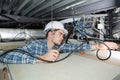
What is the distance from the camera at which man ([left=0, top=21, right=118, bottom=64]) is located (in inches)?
48.7

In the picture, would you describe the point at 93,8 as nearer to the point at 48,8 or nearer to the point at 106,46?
the point at 48,8

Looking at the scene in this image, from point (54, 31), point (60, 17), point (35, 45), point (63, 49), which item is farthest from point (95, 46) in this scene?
point (60, 17)

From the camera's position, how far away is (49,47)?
1.44 m

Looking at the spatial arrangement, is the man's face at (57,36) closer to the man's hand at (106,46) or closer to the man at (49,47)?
the man at (49,47)

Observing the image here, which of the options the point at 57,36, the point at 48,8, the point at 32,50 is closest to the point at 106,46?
the point at 57,36

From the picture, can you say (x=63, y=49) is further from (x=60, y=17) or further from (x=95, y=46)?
(x=60, y=17)

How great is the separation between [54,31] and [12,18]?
5.13ft

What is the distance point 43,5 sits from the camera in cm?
211

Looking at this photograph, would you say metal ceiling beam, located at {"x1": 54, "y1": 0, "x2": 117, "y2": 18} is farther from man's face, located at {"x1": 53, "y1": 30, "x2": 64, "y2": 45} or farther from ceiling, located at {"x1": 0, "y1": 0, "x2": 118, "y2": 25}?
man's face, located at {"x1": 53, "y1": 30, "x2": 64, "y2": 45}

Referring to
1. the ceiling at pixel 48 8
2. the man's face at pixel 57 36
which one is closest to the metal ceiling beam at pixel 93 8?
the ceiling at pixel 48 8

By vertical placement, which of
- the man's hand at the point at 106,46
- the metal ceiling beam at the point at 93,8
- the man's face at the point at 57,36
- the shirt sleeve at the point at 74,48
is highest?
the metal ceiling beam at the point at 93,8

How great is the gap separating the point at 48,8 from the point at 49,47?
994 millimetres

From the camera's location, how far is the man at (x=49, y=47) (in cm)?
124

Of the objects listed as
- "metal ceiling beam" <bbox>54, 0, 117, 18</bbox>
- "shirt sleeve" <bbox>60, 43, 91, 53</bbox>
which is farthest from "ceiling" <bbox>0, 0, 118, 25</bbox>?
"shirt sleeve" <bbox>60, 43, 91, 53</bbox>
